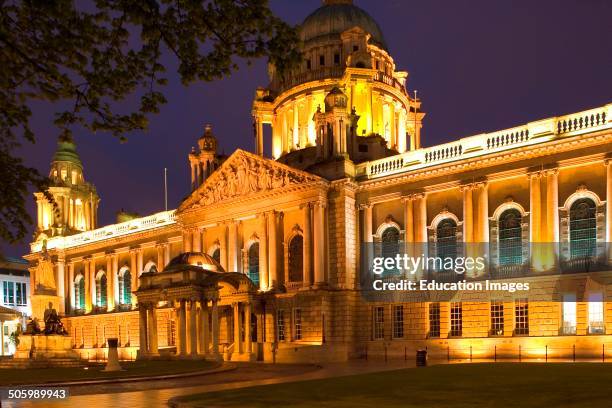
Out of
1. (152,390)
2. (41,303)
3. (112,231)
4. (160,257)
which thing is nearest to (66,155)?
(112,231)

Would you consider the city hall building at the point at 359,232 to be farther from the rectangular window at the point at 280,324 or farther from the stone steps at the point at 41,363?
the stone steps at the point at 41,363

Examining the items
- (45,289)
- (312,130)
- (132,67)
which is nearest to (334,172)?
(312,130)

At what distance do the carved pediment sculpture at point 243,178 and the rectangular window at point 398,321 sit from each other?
10.8 meters

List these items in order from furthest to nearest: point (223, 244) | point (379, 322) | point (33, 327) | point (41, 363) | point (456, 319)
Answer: point (223, 244)
point (379, 322)
point (456, 319)
point (33, 327)
point (41, 363)

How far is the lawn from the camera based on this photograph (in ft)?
51.8

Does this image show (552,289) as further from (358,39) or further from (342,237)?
(358,39)

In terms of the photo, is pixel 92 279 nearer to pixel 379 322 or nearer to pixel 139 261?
pixel 139 261

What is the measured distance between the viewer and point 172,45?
1105 cm

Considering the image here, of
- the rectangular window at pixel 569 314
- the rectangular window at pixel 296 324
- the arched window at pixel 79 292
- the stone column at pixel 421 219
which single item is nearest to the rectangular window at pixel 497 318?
the rectangular window at pixel 569 314

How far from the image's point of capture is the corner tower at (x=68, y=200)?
74.4m

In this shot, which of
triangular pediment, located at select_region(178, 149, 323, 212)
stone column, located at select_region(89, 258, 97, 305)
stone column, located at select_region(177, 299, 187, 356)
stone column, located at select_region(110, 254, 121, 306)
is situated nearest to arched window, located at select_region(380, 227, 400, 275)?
triangular pediment, located at select_region(178, 149, 323, 212)

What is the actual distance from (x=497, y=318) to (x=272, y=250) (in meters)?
17.2

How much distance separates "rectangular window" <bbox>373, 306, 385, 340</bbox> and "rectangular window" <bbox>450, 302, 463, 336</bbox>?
519 cm

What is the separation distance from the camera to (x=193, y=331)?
1626 inches
